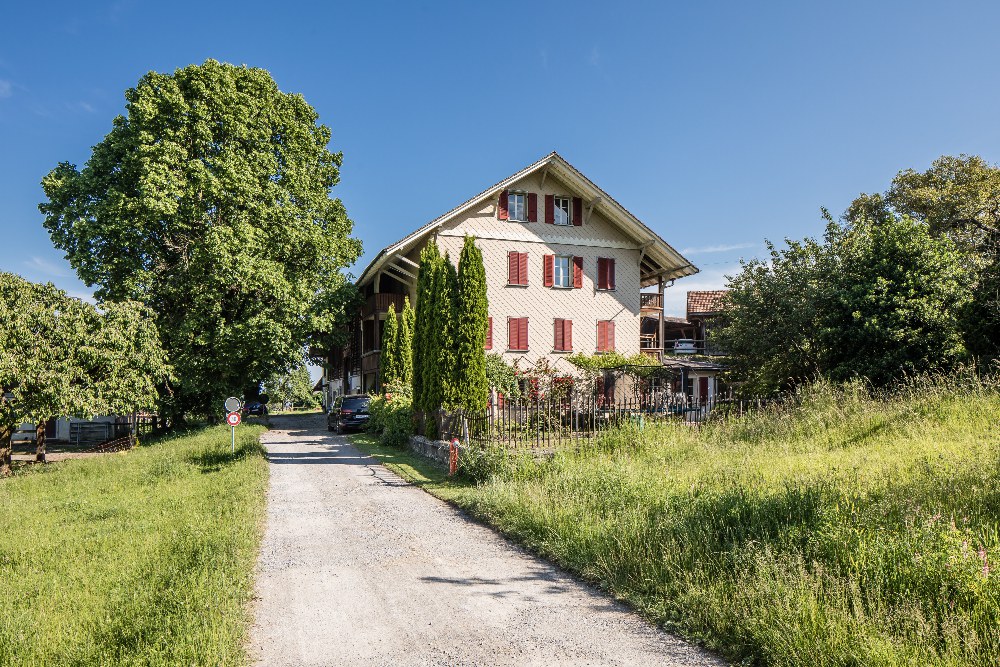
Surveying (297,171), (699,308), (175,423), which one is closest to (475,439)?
(297,171)

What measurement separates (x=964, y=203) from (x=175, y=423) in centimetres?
4142

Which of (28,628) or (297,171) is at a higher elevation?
(297,171)

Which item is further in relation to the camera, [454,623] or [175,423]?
[175,423]

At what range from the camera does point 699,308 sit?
55.2 meters

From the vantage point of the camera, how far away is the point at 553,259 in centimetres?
3033

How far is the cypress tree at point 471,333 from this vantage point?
16984mm

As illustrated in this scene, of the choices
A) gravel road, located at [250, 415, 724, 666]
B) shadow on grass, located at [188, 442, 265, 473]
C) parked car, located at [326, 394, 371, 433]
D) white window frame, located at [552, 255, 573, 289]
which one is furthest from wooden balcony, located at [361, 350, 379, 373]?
gravel road, located at [250, 415, 724, 666]

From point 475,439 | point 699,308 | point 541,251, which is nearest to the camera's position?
point 475,439

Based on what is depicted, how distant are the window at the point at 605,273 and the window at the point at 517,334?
15.2ft

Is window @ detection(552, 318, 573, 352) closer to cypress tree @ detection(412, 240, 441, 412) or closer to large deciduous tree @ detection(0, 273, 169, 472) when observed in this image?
cypress tree @ detection(412, 240, 441, 412)

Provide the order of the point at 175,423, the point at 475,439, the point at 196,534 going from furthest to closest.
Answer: the point at 175,423
the point at 475,439
the point at 196,534

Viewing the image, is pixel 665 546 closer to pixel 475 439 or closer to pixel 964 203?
pixel 475 439

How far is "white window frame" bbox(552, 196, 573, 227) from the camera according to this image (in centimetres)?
3055

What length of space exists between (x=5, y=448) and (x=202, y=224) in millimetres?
11512
